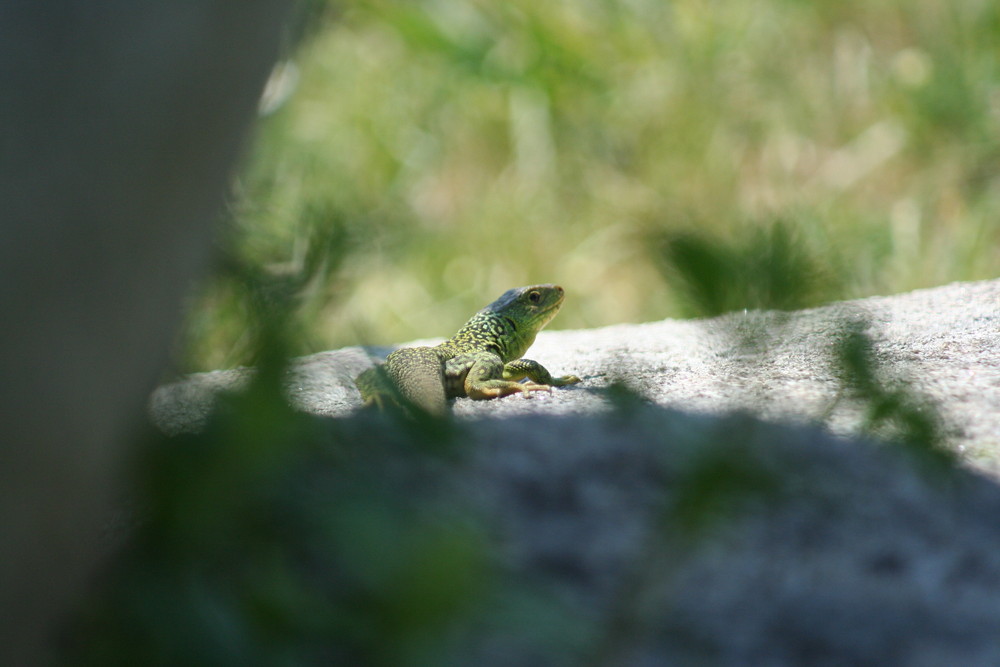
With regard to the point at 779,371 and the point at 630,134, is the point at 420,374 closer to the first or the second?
the point at 779,371

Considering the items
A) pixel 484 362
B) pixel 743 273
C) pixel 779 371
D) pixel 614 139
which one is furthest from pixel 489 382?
pixel 614 139

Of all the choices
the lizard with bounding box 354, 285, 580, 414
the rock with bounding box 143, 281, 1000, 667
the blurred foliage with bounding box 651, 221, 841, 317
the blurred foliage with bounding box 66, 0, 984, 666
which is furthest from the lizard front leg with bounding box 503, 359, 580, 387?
the blurred foliage with bounding box 651, 221, 841, 317

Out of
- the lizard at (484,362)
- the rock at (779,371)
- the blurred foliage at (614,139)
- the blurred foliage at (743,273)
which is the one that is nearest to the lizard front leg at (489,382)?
the lizard at (484,362)

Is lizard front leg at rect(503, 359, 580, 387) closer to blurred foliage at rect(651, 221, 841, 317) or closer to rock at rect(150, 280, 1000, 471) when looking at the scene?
rock at rect(150, 280, 1000, 471)

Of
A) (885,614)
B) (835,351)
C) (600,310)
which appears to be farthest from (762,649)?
(600,310)

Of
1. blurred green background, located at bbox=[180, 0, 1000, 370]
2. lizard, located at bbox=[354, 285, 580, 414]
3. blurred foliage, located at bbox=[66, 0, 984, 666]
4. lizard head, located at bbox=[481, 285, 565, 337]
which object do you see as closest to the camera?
lizard, located at bbox=[354, 285, 580, 414]

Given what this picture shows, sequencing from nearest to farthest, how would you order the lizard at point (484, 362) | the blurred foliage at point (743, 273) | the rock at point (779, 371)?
the blurred foliage at point (743, 273) → the rock at point (779, 371) → the lizard at point (484, 362)

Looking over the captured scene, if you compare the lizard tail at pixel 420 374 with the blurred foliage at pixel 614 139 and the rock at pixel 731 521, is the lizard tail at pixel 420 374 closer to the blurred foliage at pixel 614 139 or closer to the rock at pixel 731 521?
the blurred foliage at pixel 614 139
